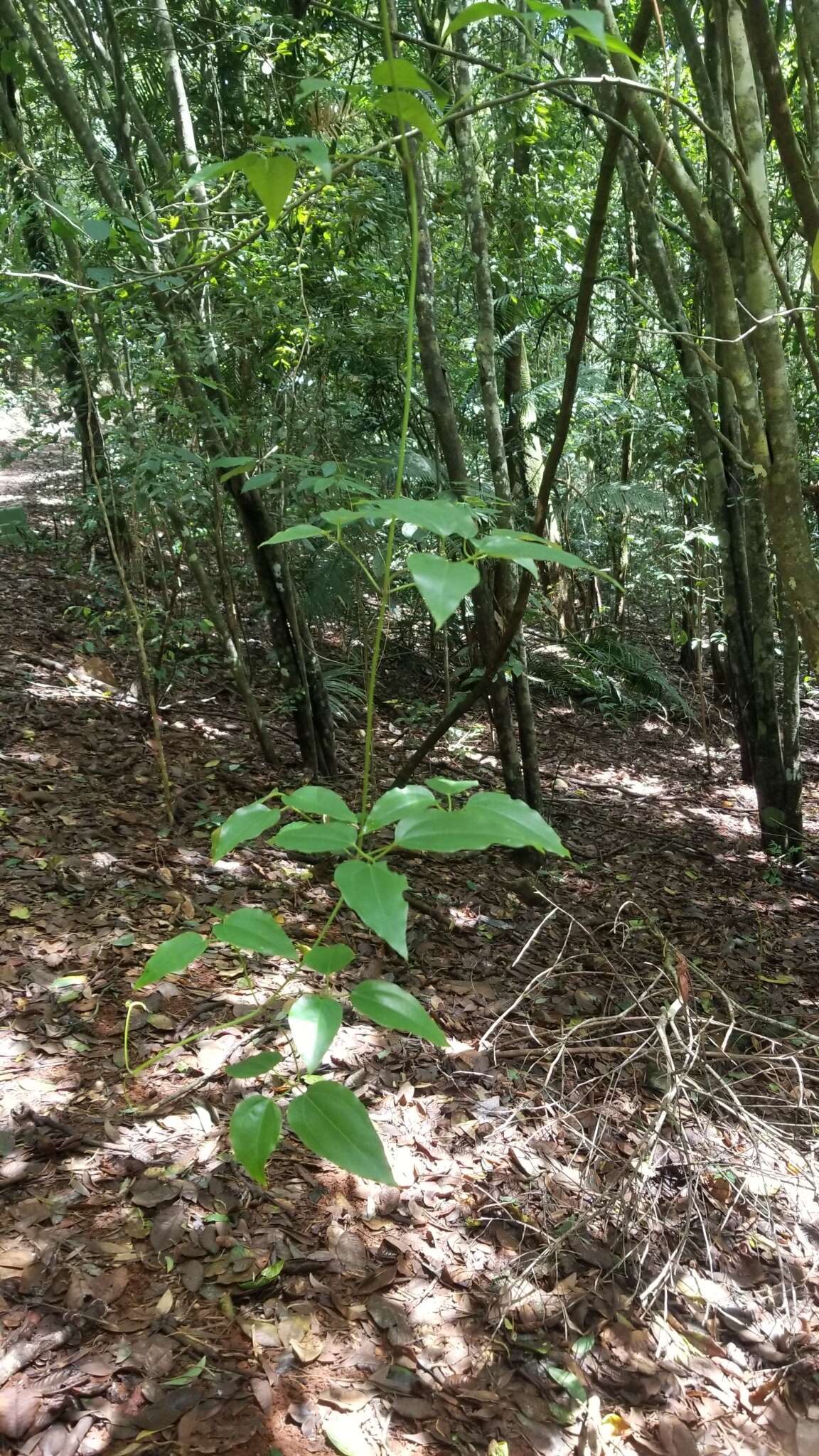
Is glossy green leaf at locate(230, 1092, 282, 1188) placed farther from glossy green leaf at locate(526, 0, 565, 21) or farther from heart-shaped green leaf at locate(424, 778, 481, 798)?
glossy green leaf at locate(526, 0, 565, 21)

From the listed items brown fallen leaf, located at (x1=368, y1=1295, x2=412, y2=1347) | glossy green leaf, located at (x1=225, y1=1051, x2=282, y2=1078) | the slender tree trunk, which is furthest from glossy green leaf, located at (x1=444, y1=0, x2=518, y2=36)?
the slender tree trunk

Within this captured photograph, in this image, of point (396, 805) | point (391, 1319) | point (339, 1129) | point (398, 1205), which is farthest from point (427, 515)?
point (398, 1205)

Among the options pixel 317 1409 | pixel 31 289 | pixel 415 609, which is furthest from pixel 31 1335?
pixel 415 609

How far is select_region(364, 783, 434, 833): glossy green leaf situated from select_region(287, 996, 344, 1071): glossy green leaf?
163mm

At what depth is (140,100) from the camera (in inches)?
225

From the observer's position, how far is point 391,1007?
2.48ft

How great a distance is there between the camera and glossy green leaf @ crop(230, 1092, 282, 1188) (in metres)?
0.75

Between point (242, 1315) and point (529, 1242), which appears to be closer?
point (242, 1315)

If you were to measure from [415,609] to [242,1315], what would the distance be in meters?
5.50

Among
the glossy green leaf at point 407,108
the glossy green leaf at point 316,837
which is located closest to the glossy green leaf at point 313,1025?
the glossy green leaf at point 316,837

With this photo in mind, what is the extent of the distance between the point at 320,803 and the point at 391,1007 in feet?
0.68

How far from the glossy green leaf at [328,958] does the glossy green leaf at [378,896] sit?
8cm

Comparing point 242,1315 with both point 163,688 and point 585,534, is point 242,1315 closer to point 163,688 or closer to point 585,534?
point 163,688

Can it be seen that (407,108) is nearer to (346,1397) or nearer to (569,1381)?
(346,1397)
